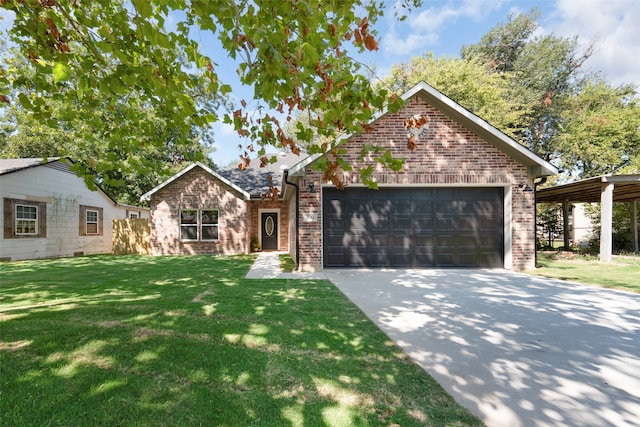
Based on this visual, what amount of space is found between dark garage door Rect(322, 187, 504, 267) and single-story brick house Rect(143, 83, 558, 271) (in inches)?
1.3

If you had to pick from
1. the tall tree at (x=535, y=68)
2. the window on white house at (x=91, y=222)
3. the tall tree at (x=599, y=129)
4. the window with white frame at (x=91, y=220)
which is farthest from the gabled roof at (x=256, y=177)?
the tall tree at (x=599, y=129)

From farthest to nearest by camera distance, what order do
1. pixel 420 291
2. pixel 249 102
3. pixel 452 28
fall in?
1. pixel 452 28
2. pixel 420 291
3. pixel 249 102

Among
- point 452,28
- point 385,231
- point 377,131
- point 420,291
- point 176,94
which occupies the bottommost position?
point 420,291

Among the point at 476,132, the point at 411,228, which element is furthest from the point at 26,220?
the point at 476,132

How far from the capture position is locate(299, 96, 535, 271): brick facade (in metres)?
9.20

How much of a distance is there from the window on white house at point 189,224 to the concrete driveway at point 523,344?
10.8 meters

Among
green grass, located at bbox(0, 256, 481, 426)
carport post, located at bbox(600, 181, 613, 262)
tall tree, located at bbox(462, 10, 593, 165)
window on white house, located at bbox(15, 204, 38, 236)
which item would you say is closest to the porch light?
carport post, located at bbox(600, 181, 613, 262)

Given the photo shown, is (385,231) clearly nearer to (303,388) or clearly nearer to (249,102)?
(249,102)

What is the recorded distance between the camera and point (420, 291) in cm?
649

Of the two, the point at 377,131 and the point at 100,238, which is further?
the point at 100,238

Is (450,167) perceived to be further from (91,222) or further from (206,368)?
(91,222)

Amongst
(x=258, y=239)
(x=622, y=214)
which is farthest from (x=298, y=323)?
(x=622, y=214)

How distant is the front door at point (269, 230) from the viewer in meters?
16.9

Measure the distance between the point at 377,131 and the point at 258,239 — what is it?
990 centimetres
